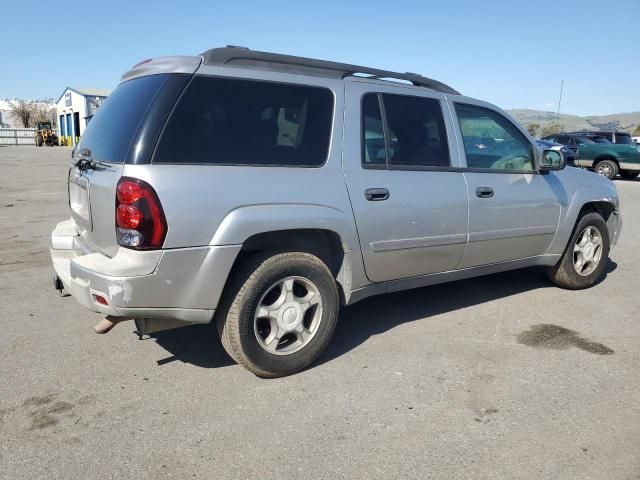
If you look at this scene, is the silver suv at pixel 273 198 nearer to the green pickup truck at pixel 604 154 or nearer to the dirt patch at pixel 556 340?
the dirt patch at pixel 556 340

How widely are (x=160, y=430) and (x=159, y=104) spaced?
176cm

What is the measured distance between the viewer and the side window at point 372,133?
11.9 ft

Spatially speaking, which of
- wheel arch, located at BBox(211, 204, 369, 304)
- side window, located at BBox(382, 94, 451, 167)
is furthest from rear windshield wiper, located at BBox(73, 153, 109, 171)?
side window, located at BBox(382, 94, 451, 167)

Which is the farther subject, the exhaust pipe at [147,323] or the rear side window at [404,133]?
the rear side window at [404,133]

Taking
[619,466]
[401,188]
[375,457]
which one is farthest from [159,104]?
[619,466]

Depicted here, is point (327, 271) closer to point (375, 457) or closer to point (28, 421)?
point (375, 457)

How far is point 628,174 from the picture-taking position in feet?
68.5

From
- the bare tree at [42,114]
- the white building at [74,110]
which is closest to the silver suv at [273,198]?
the white building at [74,110]

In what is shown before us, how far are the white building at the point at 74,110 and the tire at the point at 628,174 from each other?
4540 centimetres

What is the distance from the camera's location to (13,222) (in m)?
8.70

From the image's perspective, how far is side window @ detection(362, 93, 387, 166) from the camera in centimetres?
364

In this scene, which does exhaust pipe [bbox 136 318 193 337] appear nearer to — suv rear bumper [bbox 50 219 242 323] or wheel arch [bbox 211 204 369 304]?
suv rear bumper [bbox 50 219 242 323]

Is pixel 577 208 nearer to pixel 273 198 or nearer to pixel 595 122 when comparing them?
pixel 273 198

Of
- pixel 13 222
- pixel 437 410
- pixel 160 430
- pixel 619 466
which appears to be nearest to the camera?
pixel 619 466
